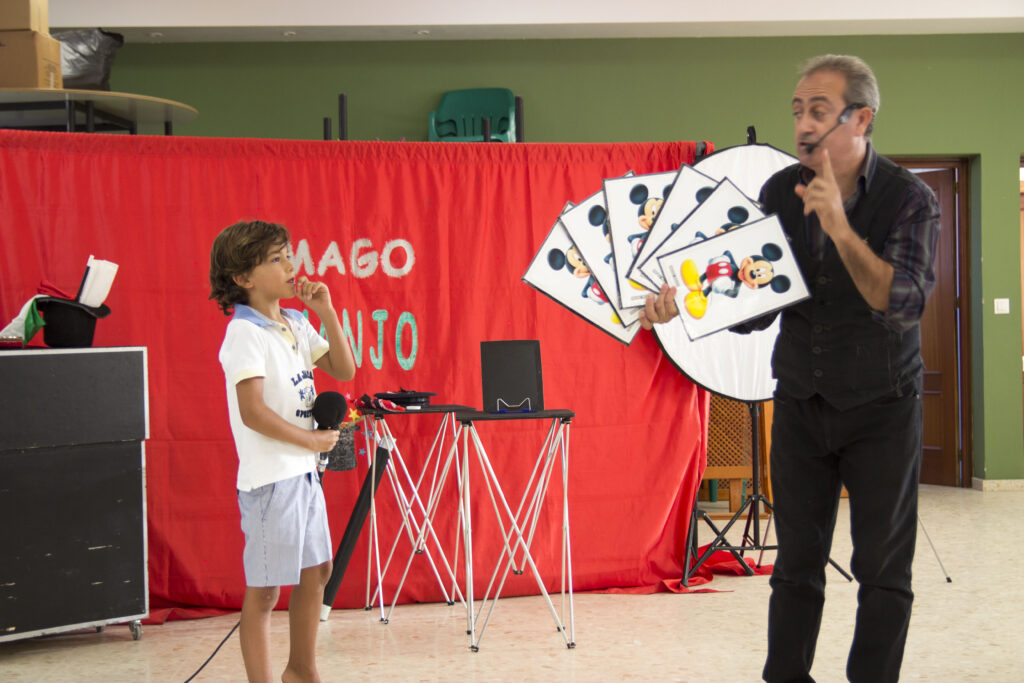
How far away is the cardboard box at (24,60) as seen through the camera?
12.3ft

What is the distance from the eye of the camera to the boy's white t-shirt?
2.27 meters

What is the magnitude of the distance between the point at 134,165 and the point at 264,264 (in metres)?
1.44

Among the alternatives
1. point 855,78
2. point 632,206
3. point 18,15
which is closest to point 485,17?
point 18,15

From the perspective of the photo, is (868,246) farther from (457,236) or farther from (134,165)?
(134,165)

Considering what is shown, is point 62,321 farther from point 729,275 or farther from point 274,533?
point 729,275

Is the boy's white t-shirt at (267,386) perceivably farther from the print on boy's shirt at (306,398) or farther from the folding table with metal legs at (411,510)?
the folding table with metal legs at (411,510)

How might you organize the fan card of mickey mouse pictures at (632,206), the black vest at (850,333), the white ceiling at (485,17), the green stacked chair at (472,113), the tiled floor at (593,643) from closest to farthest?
1. the black vest at (850,333)
2. the tiled floor at (593,643)
3. the fan card of mickey mouse pictures at (632,206)
4. the white ceiling at (485,17)
5. the green stacked chair at (472,113)

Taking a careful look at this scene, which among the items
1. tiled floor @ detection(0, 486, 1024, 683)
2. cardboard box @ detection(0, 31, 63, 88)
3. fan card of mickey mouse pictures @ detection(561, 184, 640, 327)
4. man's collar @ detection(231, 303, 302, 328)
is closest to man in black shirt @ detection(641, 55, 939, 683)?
tiled floor @ detection(0, 486, 1024, 683)

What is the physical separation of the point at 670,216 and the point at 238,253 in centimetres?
112

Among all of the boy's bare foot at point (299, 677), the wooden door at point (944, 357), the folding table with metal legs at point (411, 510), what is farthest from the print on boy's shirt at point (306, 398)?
the wooden door at point (944, 357)

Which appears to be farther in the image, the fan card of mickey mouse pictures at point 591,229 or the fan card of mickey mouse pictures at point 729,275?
the fan card of mickey mouse pictures at point 591,229

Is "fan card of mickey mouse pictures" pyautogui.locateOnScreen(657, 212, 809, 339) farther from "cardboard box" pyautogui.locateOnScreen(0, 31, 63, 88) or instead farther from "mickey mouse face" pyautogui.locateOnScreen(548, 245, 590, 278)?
"cardboard box" pyautogui.locateOnScreen(0, 31, 63, 88)

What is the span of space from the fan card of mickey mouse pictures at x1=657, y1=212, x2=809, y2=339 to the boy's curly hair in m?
1.04

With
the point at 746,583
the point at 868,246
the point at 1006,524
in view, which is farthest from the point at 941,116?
the point at 868,246
